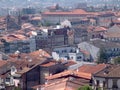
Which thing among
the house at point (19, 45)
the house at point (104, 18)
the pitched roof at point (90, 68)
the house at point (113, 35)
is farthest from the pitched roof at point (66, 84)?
the house at point (104, 18)

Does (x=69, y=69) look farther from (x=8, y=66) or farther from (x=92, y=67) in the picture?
(x=8, y=66)

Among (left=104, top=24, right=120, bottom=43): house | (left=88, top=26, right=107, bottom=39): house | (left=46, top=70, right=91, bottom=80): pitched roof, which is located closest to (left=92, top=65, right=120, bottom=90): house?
(left=46, top=70, right=91, bottom=80): pitched roof

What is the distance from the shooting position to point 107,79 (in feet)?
94.1

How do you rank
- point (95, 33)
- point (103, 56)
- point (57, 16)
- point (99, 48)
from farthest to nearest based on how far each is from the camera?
1. point (57, 16)
2. point (95, 33)
3. point (99, 48)
4. point (103, 56)

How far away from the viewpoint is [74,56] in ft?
155

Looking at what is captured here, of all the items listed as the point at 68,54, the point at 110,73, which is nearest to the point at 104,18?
the point at 68,54

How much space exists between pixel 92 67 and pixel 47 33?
2577 cm

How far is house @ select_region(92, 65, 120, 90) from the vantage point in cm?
2834

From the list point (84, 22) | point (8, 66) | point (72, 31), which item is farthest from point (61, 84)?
point (84, 22)

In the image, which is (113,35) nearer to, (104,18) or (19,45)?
(19,45)

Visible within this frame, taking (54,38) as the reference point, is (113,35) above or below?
below

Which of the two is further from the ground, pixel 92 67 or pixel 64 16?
pixel 92 67

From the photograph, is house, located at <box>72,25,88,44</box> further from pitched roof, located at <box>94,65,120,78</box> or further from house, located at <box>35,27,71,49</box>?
pitched roof, located at <box>94,65,120,78</box>

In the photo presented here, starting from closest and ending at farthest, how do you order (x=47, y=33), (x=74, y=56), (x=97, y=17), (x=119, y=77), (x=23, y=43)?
1. (x=119, y=77)
2. (x=74, y=56)
3. (x=23, y=43)
4. (x=47, y=33)
5. (x=97, y=17)
